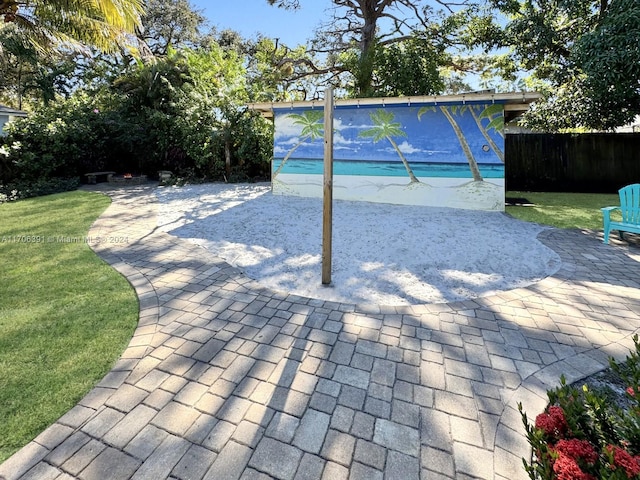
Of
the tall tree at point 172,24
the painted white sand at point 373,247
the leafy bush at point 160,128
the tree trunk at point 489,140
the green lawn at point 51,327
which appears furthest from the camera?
the tall tree at point 172,24

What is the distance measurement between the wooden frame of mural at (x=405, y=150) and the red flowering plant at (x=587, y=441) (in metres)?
8.10

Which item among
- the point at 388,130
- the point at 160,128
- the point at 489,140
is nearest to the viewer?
the point at 489,140

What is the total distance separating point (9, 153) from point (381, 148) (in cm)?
1182

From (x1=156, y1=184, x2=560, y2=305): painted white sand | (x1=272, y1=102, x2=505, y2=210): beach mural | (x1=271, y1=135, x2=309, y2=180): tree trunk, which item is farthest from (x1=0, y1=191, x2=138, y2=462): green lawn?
(x1=272, y1=102, x2=505, y2=210): beach mural

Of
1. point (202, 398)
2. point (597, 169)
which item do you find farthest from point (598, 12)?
point (202, 398)


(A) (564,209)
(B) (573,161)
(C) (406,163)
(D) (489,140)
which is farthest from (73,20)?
(B) (573,161)

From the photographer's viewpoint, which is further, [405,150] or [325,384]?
[405,150]

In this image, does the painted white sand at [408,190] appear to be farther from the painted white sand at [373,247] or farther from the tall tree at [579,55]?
the tall tree at [579,55]

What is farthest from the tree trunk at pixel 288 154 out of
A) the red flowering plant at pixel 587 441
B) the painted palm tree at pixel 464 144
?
the red flowering plant at pixel 587 441

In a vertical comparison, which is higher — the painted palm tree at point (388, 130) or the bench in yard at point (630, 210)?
the painted palm tree at point (388, 130)

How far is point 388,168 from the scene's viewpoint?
31.0 ft

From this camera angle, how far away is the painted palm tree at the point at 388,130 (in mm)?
9203

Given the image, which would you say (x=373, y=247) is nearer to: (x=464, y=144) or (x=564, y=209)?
(x=464, y=144)

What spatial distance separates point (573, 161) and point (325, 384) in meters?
14.0
